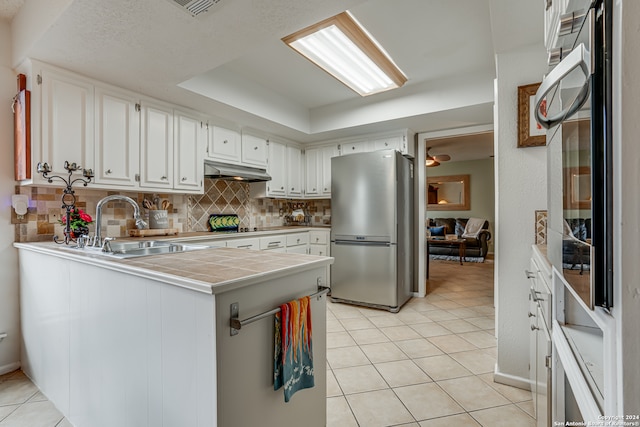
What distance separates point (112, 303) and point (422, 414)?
1.73 m

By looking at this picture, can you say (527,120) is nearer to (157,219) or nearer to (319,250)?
(319,250)

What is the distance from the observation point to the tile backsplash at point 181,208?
234cm

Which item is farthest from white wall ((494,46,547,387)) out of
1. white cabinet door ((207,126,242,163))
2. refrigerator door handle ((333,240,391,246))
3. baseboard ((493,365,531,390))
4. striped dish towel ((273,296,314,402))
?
white cabinet door ((207,126,242,163))

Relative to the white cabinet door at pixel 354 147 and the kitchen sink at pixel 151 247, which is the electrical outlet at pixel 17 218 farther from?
the white cabinet door at pixel 354 147

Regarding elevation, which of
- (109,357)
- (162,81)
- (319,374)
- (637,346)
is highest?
(162,81)

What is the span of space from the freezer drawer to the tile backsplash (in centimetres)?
125

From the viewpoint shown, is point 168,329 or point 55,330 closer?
point 168,329

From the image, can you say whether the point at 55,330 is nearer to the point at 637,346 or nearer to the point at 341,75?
→ the point at 637,346

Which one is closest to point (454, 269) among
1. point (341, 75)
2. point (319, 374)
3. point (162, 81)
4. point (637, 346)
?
point (341, 75)

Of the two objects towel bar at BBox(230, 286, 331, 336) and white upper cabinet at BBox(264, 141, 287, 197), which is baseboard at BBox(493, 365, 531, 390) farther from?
white upper cabinet at BBox(264, 141, 287, 197)

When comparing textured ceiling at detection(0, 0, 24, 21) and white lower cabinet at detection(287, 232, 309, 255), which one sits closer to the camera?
textured ceiling at detection(0, 0, 24, 21)

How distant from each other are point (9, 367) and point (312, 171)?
144 inches

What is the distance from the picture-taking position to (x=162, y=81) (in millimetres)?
2451

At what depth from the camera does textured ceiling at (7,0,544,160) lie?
1.66 m
